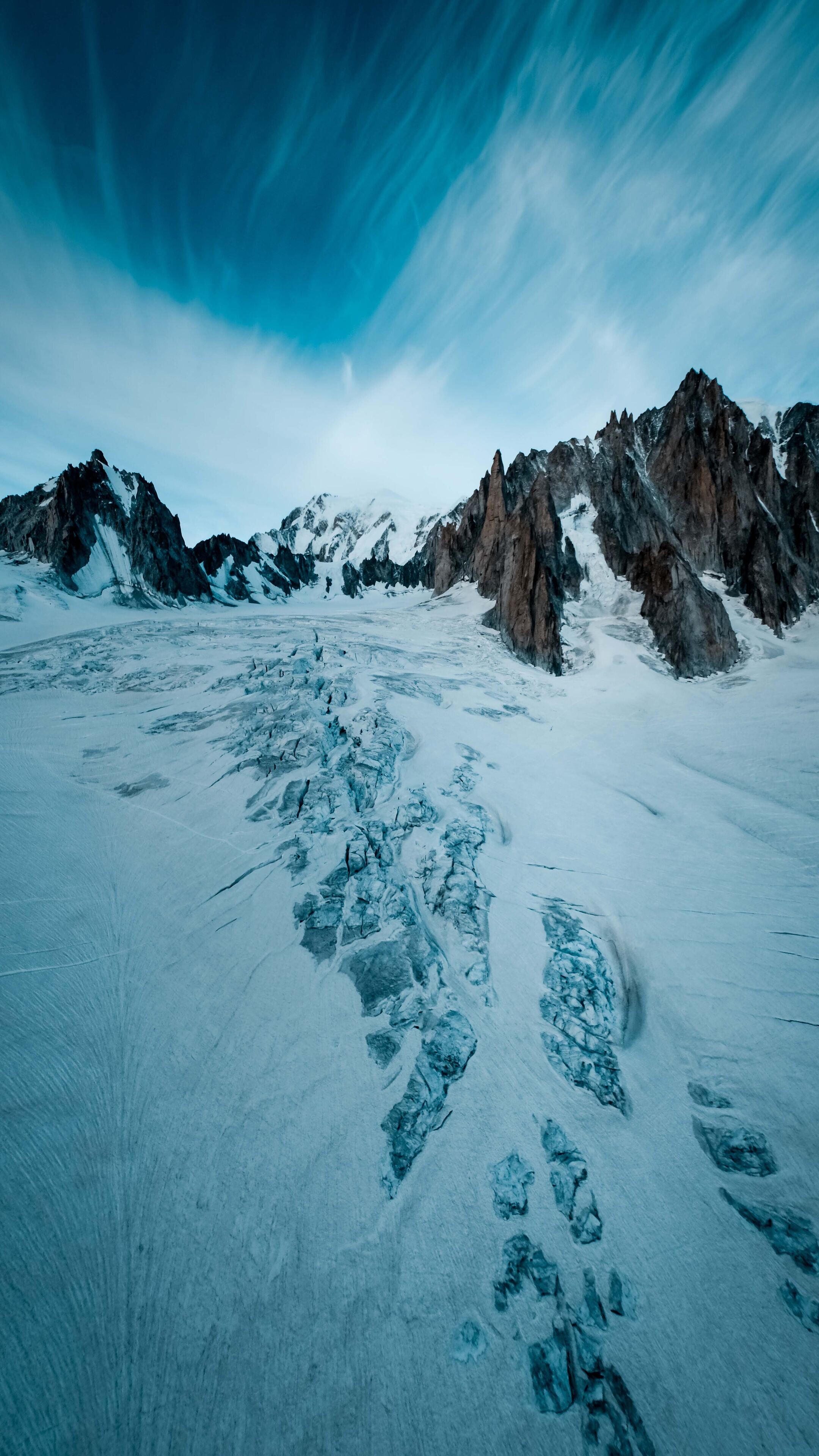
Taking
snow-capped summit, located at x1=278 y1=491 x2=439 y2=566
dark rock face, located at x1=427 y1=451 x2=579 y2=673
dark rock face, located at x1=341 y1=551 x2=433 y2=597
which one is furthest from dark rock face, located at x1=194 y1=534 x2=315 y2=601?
dark rock face, located at x1=427 y1=451 x2=579 y2=673

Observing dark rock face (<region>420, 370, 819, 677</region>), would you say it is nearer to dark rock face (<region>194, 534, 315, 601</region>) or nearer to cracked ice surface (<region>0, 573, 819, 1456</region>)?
cracked ice surface (<region>0, 573, 819, 1456</region>)

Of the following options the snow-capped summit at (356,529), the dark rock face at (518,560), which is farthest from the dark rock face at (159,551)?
the snow-capped summit at (356,529)

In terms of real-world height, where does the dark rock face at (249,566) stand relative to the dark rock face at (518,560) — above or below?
above

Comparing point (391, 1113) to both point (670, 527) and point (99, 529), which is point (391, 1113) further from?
point (99, 529)

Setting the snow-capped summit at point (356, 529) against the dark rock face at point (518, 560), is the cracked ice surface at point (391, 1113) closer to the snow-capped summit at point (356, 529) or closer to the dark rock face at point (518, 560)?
the dark rock face at point (518, 560)

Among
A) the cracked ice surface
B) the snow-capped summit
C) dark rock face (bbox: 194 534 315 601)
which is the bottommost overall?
the cracked ice surface

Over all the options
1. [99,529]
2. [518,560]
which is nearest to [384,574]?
[99,529]
